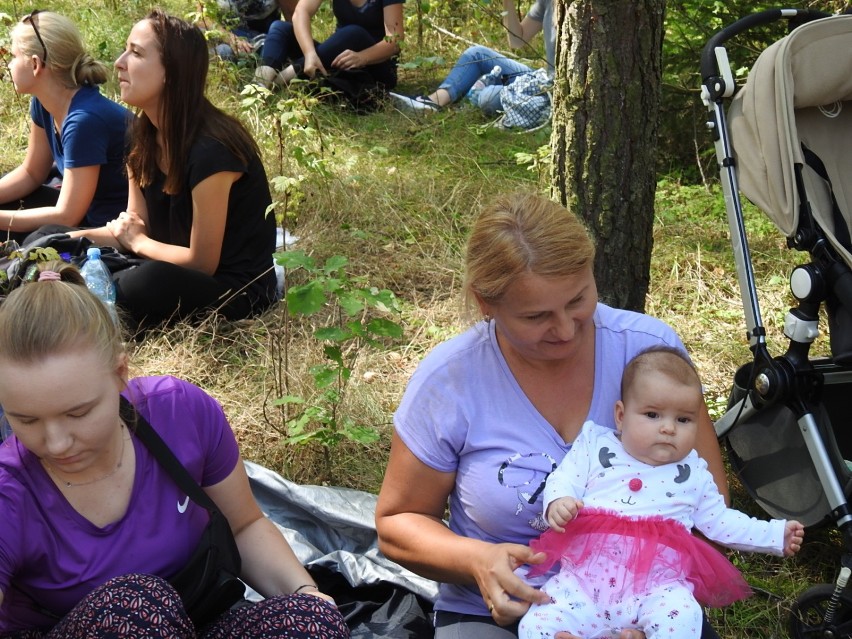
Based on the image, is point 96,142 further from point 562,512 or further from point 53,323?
point 562,512

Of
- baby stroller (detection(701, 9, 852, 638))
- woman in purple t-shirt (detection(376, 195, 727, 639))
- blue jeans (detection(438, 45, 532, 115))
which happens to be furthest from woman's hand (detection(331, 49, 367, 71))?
woman in purple t-shirt (detection(376, 195, 727, 639))

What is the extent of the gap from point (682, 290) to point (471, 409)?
2.65 meters

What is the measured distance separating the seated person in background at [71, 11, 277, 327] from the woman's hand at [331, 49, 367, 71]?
9.76 feet

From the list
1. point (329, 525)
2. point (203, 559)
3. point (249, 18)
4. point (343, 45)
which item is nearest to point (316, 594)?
point (203, 559)

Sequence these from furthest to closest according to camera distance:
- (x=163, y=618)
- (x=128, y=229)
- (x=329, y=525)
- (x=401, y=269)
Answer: (x=401, y=269) → (x=128, y=229) → (x=329, y=525) → (x=163, y=618)

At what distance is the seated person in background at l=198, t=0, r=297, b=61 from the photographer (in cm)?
731

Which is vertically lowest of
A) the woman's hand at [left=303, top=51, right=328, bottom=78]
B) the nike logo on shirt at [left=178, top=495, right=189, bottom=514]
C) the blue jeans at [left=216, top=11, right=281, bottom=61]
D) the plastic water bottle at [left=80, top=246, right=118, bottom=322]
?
the plastic water bottle at [left=80, top=246, right=118, bottom=322]

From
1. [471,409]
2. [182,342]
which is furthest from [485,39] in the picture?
[471,409]

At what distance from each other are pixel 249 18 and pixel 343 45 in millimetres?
1477

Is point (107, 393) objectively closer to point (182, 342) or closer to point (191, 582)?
point (191, 582)

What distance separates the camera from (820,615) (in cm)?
240

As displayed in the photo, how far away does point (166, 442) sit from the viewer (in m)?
2.04

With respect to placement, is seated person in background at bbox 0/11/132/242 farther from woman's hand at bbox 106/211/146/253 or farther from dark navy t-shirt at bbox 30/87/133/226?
woman's hand at bbox 106/211/146/253

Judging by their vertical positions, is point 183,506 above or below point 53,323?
below
